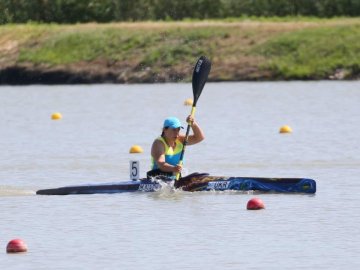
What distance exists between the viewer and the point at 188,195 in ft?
76.9

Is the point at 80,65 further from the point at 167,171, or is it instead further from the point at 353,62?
the point at 167,171

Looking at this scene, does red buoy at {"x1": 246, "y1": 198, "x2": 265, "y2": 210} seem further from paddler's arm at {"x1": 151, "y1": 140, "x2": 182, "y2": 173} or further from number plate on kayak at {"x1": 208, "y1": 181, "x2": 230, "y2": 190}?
paddler's arm at {"x1": 151, "y1": 140, "x2": 182, "y2": 173}

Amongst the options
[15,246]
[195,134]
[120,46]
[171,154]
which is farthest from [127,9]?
[15,246]

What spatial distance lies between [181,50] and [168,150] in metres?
44.6

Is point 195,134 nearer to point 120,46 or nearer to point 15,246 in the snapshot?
point 15,246

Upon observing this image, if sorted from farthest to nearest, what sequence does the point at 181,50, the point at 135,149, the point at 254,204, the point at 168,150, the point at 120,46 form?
the point at 120,46 < the point at 181,50 < the point at 135,149 < the point at 168,150 < the point at 254,204

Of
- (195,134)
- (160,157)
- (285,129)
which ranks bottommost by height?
(285,129)

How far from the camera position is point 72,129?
39625 millimetres

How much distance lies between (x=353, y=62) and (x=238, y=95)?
9323mm

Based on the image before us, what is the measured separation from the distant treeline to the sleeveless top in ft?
181

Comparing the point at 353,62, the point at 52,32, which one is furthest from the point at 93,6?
the point at 353,62

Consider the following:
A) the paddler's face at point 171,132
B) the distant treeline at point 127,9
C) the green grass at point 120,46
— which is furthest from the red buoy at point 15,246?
the distant treeline at point 127,9

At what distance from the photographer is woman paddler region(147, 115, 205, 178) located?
923 inches

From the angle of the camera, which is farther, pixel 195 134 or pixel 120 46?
pixel 120 46
